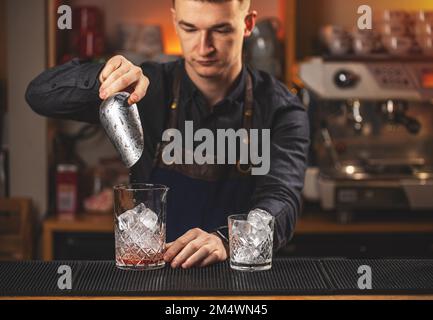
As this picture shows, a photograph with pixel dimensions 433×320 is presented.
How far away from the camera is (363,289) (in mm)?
1658

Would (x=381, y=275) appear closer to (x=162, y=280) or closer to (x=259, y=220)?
(x=259, y=220)

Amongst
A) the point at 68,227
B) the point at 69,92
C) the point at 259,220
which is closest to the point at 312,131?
the point at 68,227

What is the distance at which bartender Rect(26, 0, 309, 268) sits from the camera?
7.62ft

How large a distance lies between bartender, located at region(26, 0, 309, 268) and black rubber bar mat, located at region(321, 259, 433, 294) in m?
0.39

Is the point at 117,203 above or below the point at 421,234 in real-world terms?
above

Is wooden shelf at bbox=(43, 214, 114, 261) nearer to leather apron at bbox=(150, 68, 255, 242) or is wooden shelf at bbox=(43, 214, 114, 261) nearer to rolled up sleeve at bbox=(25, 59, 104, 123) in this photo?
leather apron at bbox=(150, 68, 255, 242)

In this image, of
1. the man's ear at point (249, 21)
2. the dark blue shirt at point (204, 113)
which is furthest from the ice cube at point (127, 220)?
the man's ear at point (249, 21)

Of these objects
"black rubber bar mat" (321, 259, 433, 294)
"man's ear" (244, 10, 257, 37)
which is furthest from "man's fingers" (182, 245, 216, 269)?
"man's ear" (244, 10, 257, 37)

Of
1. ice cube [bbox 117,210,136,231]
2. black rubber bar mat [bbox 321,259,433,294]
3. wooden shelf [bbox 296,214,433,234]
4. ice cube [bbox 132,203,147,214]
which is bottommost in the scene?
wooden shelf [bbox 296,214,433,234]

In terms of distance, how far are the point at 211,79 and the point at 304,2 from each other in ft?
5.21
